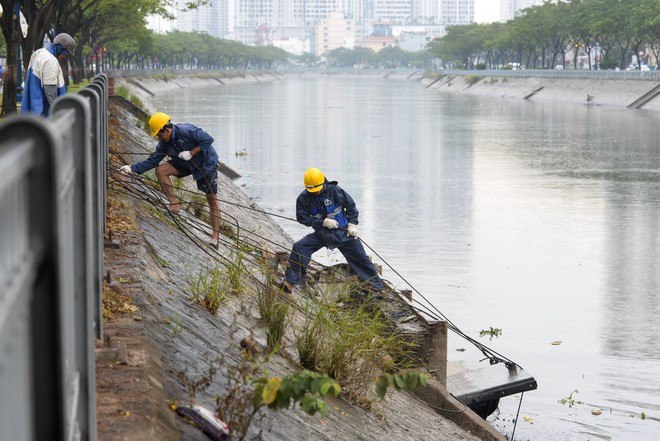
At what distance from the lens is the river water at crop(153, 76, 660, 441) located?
43.5 feet

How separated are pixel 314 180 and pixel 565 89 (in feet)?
309

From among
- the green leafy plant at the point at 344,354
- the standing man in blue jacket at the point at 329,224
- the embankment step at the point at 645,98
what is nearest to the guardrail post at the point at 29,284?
the green leafy plant at the point at 344,354

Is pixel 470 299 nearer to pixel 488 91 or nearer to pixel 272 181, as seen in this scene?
pixel 272 181

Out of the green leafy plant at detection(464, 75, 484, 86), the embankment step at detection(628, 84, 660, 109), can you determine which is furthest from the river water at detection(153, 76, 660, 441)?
the green leafy plant at detection(464, 75, 484, 86)

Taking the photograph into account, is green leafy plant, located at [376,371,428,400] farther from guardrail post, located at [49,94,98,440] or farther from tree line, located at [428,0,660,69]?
tree line, located at [428,0,660,69]

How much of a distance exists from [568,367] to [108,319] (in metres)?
8.13

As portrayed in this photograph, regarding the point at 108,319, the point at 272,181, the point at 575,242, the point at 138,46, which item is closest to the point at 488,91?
the point at 138,46

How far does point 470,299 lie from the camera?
1797 centimetres

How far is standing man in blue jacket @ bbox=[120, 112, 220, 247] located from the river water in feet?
8.86

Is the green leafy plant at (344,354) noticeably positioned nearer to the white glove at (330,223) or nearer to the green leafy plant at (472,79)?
the white glove at (330,223)

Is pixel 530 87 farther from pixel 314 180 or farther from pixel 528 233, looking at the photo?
pixel 314 180

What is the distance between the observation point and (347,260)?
12.1 meters

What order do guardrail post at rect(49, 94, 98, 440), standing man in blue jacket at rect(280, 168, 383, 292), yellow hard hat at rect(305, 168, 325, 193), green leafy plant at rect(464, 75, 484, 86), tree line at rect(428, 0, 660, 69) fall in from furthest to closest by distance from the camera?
green leafy plant at rect(464, 75, 484, 86) → tree line at rect(428, 0, 660, 69) → standing man in blue jacket at rect(280, 168, 383, 292) → yellow hard hat at rect(305, 168, 325, 193) → guardrail post at rect(49, 94, 98, 440)

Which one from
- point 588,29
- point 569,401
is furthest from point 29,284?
point 588,29
